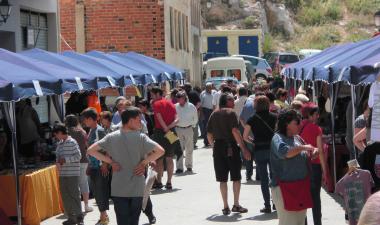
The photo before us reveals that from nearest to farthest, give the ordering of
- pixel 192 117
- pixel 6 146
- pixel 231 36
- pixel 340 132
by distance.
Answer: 1. pixel 6 146
2. pixel 340 132
3. pixel 192 117
4. pixel 231 36

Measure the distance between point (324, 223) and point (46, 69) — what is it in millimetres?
4835

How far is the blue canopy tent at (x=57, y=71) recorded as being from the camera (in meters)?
12.8

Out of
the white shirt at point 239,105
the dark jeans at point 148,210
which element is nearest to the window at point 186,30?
the white shirt at point 239,105

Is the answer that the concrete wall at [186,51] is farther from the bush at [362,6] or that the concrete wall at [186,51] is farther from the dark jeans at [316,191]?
the bush at [362,6]

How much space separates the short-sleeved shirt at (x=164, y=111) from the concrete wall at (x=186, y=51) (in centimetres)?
1412

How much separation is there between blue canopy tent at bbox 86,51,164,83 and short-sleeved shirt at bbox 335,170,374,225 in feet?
42.8

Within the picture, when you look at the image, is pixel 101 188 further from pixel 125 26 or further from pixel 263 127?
pixel 125 26

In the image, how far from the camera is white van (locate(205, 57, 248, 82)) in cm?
3750

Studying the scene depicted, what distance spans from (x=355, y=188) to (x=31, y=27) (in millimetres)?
13331

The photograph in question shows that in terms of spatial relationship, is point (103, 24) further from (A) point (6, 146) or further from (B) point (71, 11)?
(A) point (6, 146)

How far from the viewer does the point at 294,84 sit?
25391mm

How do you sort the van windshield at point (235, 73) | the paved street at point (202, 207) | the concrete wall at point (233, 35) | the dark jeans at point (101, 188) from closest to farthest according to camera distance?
the dark jeans at point (101, 188)
the paved street at point (202, 207)
the van windshield at point (235, 73)
the concrete wall at point (233, 35)

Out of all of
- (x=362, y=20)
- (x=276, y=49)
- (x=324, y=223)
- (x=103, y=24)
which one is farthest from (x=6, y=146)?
(x=362, y=20)

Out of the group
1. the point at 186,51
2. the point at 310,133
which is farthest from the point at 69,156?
the point at 186,51
